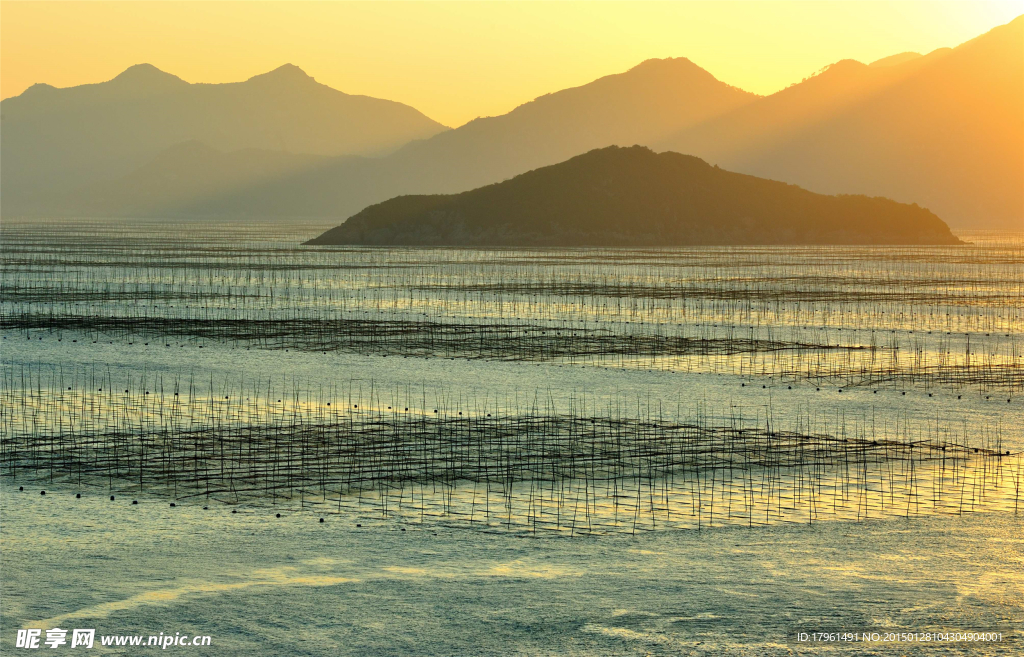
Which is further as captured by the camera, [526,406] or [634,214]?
[634,214]

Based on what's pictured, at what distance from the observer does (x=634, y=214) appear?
17575 centimetres

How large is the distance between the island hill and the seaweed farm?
110542mm

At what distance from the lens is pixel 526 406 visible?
25422 mm

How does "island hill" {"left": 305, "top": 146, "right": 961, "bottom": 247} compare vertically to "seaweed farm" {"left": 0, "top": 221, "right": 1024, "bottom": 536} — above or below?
above

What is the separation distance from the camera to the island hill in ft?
548

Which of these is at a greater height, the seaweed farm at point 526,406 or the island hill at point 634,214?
the island hill at point 634,214

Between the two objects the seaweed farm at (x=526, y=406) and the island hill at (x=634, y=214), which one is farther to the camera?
the island hill at (x=634, y=214)

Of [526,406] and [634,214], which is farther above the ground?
[634,214]

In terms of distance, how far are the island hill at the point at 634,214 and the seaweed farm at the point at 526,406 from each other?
4352 inches

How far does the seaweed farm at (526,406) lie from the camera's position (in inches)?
682

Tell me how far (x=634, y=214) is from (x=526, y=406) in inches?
6016

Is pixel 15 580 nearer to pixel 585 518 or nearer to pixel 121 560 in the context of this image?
pixel 121 560

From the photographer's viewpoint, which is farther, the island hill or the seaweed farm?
the island hill

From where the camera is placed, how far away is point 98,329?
1609 inches
